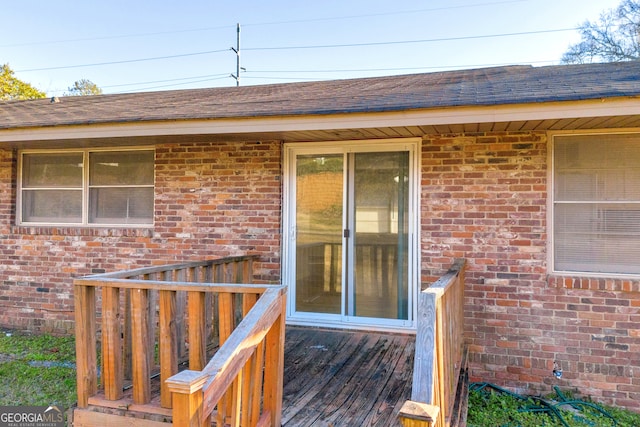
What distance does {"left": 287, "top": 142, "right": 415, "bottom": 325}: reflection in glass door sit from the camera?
4.63 m

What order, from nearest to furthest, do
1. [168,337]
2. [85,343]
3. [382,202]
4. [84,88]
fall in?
[168,337] < [85,343] < [382,202] < [84,88]

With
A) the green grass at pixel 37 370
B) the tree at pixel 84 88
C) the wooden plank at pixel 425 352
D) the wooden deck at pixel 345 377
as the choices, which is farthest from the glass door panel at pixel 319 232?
the tree at pixel 84 88

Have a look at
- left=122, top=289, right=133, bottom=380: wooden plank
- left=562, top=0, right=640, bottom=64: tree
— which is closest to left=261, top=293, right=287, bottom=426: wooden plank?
left=122, top=289, right=133, bottom=380: wooden plank

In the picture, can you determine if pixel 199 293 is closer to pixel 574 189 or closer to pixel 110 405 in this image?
pixel 110 405

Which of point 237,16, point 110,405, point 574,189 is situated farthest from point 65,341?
point 237,16

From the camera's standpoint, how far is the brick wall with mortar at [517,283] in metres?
3.94

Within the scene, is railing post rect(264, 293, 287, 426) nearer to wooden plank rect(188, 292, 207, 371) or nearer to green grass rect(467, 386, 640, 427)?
wooden plank rect(188, 292, 207, 371)

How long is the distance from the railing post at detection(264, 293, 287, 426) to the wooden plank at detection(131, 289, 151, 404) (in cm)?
82

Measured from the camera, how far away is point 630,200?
156 inches

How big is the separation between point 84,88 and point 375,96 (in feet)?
121

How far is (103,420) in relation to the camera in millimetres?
2846

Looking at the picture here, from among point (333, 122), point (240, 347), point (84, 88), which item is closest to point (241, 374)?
point (240, 347)

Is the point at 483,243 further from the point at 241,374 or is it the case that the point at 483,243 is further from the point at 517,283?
the point at 241,374

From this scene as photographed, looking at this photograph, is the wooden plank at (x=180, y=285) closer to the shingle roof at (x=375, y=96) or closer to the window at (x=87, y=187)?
the shingle roof at (x=375, y=96)
